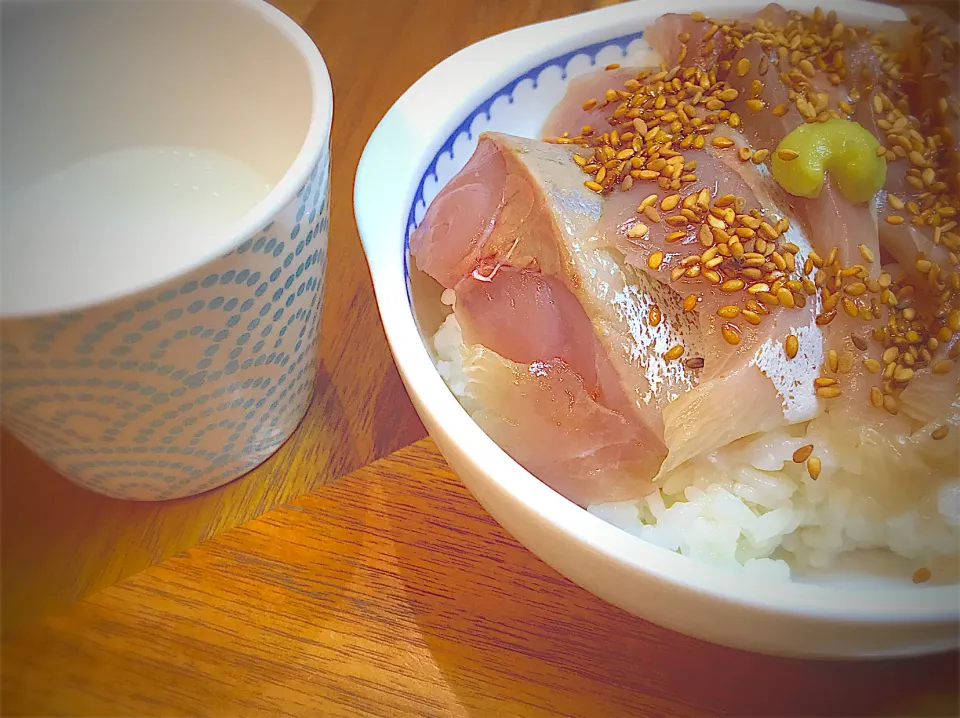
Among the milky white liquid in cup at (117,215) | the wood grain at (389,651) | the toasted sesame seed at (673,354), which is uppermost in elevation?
the milky white liquid in cup at (117,215)

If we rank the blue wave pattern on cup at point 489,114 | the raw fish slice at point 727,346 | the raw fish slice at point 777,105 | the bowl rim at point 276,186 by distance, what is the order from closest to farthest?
the bowl rim at point 276,186
the raw fish slice at point 727,346
the raw fish slice at point 777,105
the blue wave pattern on cup at point 489,114

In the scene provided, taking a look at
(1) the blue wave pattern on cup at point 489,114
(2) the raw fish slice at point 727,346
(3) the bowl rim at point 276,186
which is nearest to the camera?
(3) the bowl rim at point 276,186

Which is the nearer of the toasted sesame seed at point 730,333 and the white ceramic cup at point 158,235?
the white ceramic cup at point 158,235

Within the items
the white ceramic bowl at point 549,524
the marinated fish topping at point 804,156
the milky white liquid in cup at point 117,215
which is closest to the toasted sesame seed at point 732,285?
the marinated fish topping at point 804,156

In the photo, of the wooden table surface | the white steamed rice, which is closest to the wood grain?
the wooden table surface

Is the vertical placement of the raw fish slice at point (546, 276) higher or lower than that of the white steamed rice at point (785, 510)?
higher

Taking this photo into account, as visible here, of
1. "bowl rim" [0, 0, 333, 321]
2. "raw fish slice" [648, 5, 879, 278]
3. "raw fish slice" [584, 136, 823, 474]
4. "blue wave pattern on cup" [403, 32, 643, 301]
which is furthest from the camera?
"blue wave pattern on cup" [403, 32, 643, 301]

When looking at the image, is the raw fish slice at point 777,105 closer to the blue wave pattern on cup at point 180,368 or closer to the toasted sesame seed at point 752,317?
the toasted sesame seed at point 752,317

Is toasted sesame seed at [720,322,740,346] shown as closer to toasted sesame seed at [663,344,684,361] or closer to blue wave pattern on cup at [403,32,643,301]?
toasted sesame seed at [663,344,684,361]
